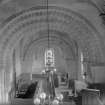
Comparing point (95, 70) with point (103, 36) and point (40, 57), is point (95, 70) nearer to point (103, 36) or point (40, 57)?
point (103, 36)

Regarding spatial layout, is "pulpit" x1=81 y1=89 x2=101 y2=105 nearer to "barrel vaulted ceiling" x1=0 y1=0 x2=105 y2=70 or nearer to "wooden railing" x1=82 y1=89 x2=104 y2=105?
"wooden railing" x1=82 y1=89 x2=104 y2=105

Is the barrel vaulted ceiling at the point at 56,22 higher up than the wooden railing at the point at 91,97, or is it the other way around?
the barrel vaulted ceiling at the point at 56,22

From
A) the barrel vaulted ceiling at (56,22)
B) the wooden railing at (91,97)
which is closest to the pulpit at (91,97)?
the wooden railing at (91,97)

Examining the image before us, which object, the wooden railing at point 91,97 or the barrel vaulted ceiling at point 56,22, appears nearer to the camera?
the wooden railing at point 91,97

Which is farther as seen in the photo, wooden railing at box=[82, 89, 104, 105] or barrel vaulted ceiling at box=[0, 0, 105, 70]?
barrel vaulted ceiling at box=[0, 0, 105, 70]

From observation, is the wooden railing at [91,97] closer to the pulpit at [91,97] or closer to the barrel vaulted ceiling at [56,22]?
the pulpit at [91,97]

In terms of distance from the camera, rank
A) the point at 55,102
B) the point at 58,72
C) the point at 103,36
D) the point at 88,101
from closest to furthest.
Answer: the point at 55,102 → the point at 88,101 → the point at 103,36 → the point at 58,72

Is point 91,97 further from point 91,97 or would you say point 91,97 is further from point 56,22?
point 56,22

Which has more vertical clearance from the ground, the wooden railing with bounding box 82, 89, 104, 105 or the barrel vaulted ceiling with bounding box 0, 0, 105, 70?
the barrel vaulted ceiling with bounding box 0, 0, 105, 70

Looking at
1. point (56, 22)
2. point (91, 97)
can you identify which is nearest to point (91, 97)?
point (91, 97)

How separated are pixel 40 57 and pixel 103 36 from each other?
767 inches

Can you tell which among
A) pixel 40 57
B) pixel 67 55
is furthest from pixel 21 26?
pixel 40 57

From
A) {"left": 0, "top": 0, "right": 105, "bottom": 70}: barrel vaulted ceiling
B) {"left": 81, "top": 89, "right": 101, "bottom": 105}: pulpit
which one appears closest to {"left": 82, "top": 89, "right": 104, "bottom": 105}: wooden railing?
{"left": 81, "top": 89, "right": 101, "bottom": 105}: pulpit

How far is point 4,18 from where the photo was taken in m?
12.9
